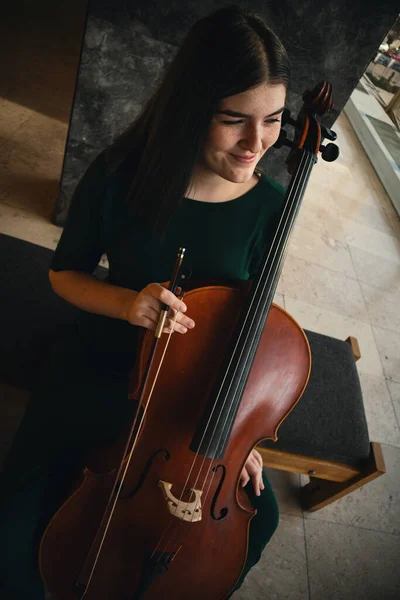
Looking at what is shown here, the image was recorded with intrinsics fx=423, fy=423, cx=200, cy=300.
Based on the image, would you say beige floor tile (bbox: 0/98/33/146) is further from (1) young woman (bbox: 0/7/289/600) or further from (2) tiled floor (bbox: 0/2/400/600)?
(1) young woman (bbox: 0/7/289/600)

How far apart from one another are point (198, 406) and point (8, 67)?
335 centimetres

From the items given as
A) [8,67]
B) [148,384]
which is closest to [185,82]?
[148,384]

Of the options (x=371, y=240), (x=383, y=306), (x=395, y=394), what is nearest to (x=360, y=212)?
(x=371, y=240)

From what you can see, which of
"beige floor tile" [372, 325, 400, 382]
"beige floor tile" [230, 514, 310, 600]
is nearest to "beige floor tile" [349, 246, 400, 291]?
"beige floor tile" [372, 325, 400, 382]

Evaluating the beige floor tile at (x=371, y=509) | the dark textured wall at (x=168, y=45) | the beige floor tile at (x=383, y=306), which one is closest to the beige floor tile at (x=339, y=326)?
the beige floor tile at (x=383, y=306)

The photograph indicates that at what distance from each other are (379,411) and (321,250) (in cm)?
128

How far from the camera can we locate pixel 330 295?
277 cm

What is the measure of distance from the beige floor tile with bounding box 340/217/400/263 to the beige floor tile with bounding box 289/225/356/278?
20cm

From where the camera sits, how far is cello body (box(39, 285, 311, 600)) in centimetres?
86

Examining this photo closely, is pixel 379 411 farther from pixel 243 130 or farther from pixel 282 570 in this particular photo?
pixel 243 130

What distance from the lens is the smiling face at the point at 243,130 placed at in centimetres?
82

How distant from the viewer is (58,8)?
4473 millimetres

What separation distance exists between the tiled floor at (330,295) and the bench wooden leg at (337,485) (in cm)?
6

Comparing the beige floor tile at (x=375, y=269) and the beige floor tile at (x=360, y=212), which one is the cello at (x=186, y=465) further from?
the beige floor tile at (x=360, y=212)
